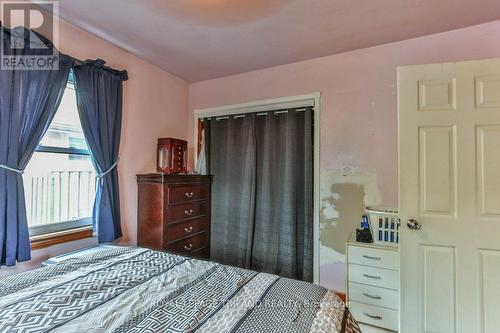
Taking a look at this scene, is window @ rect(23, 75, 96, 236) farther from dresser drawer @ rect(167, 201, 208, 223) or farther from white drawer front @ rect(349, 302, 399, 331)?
white drawer front @ rect(349, 302, 399, 331)

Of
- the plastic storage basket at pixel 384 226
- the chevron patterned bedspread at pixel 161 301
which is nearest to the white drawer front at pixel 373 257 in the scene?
the plastic storage basket at pixel 384 226

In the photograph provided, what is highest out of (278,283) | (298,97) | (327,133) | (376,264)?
(298,97)

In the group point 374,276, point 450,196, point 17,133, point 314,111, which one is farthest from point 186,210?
point 450,196

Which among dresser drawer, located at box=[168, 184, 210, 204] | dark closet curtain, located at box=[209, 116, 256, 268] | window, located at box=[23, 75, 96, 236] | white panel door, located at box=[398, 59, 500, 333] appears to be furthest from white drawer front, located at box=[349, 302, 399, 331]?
window, located at box=[23, 75, 96, 236]

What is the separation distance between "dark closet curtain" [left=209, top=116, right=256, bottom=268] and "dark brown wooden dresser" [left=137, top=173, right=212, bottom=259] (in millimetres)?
327

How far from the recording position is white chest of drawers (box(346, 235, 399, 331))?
6.22 feet

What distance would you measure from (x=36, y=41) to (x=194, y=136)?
1.81 metres

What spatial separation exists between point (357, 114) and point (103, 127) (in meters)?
2.36

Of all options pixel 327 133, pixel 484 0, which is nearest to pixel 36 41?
pixel 327 133

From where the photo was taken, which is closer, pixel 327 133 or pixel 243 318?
pixel 243 318

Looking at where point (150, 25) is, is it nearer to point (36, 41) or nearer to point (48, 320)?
point (36, 41)

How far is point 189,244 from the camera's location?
274cm

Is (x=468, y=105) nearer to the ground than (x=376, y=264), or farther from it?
farther from it

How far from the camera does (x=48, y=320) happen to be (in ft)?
3.13
